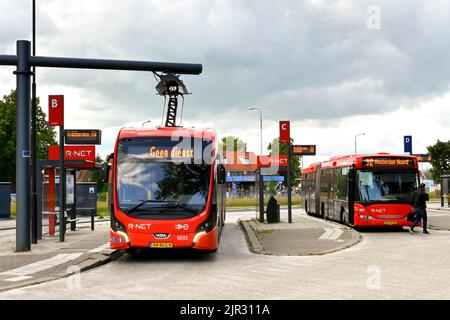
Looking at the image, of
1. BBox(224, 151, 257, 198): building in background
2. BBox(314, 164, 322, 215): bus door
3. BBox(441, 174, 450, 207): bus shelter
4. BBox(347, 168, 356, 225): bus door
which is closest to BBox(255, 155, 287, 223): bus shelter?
BBox(314, 164, 322, 215): bus door

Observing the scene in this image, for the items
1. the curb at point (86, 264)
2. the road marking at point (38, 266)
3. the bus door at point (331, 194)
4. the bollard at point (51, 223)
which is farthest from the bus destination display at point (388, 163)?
the road marking at point (38, 266)

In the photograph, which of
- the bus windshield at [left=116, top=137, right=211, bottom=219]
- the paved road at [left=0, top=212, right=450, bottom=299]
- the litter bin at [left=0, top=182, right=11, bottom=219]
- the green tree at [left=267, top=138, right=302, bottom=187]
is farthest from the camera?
the green tree at [left=267, top=138, right=302, bottom=187]

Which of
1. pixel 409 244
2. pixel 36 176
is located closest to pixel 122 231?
pixel 36 176

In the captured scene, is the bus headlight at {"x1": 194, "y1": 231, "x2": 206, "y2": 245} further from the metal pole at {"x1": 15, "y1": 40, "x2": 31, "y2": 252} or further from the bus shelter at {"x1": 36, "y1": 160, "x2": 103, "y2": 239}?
the bus shelter at {"x1": 36, "y1": 160, "x2": 103, "y2": 239}

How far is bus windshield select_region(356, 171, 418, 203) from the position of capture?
72.3ft

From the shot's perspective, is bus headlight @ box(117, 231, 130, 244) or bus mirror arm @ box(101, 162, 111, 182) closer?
bus headlight @ box(117, 231, 130, 244)

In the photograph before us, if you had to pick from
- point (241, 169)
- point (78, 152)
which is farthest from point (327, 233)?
point (241, 169)

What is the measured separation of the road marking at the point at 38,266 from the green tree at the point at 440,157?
62502 millimetres

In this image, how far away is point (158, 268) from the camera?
1283cm

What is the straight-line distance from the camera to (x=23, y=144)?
16000mm

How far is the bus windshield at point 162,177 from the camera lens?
13812 mm

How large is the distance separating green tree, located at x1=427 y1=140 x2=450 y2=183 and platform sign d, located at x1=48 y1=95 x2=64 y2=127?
59594 millimetres

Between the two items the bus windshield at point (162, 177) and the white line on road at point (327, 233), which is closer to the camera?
the bus windshield at point (162, 177)

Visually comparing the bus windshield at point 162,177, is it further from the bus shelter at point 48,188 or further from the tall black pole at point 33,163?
the bus shelter at point 48,188
